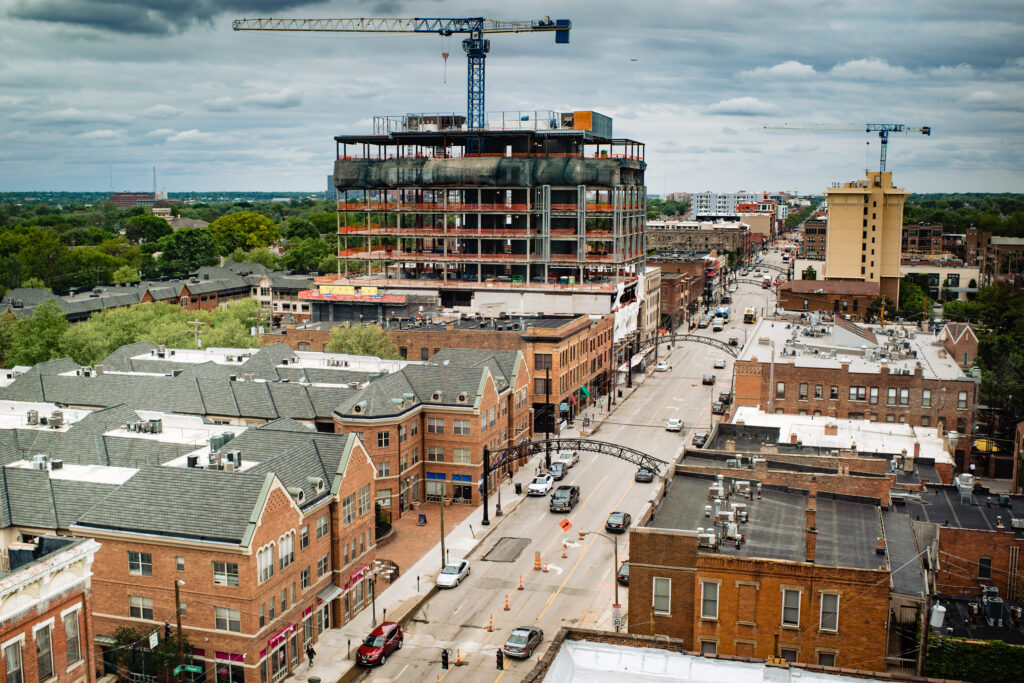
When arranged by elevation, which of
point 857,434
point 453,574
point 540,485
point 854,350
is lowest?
point 453,574

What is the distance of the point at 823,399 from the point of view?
283 feet

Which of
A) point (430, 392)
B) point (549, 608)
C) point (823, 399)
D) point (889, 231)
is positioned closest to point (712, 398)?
point (823, 399)

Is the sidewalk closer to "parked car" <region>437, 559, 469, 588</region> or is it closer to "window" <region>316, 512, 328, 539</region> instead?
"parked car" <region>437, 559, 469, 588</region>

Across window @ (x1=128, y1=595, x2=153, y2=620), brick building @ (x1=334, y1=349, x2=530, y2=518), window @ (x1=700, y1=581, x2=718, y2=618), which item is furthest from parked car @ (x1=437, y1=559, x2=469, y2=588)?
window @ (x1=700, y1=581, x2=718, y2=618)

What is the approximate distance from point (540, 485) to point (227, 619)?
36528 mm

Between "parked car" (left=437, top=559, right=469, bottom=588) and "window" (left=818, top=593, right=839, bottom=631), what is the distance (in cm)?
2593

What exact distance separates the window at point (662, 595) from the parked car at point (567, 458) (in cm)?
4423

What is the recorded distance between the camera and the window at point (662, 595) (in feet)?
142

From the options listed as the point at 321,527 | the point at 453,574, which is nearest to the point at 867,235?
the point at 453,574

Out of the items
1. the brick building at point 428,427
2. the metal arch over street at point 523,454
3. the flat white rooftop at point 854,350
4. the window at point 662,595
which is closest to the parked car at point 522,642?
the window at point 662,595

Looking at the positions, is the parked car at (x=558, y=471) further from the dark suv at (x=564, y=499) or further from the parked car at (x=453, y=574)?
the parked car at (x=453, y=574)

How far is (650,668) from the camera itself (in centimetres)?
3086

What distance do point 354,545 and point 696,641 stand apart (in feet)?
75.5

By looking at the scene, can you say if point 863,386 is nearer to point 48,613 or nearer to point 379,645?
point 379,645
